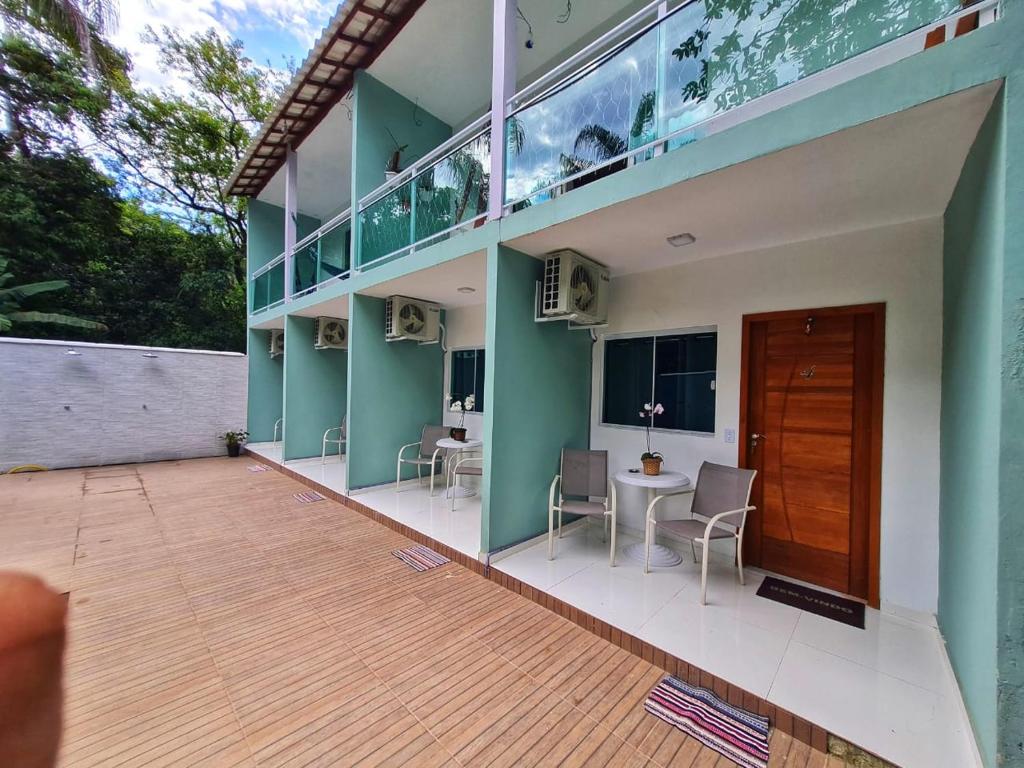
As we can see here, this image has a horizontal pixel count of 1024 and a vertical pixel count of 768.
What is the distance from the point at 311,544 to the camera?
13.7 feet

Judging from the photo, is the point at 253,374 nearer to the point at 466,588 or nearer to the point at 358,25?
the point at 358,25

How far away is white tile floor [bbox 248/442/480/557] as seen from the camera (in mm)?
4176

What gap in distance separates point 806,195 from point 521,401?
2643mm

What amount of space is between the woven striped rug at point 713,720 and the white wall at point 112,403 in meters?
10.6

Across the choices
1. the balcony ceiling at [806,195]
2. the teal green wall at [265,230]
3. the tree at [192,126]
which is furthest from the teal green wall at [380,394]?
the tree at [192,126]

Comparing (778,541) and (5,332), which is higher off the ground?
(5,332)

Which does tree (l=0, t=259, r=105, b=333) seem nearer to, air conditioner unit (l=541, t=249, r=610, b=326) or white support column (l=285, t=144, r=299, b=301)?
white support column (l=285, t=144, r=299, b=301)

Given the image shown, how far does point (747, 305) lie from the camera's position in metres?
3.62

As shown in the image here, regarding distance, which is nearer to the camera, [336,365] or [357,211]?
[357,211]

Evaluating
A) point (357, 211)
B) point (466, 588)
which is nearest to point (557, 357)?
point (466, 588)

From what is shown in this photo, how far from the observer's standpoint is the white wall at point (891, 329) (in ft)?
9.23

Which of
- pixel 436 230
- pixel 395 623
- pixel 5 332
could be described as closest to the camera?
pixel 395 623

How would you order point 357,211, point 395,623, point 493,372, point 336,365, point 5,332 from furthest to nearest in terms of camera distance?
point 5,332
point 336,365
point 357,211
point 493,372
point 395,623

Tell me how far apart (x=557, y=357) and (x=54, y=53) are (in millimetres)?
17353
